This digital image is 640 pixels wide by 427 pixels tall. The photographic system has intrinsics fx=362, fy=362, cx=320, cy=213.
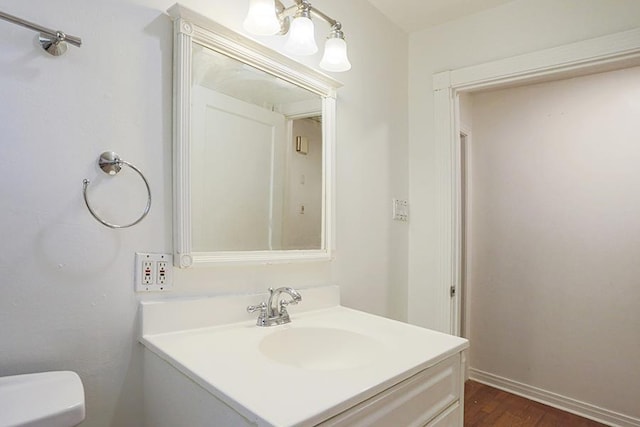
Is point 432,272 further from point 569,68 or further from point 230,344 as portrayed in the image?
point 230,344

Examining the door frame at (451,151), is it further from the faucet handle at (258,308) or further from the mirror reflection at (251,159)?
the faucet handle at (258,308)

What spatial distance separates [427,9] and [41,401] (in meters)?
2.07

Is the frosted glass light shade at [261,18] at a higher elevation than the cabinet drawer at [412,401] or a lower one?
higher

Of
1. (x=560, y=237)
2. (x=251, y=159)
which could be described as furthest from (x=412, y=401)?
(x=560, y=237)

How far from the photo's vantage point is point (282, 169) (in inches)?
53.9

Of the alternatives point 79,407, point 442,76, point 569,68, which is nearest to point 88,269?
point 79,407

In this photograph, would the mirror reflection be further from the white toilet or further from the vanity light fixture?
the white toilet

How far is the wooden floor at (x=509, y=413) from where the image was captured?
2.09 meters

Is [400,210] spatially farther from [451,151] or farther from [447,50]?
[447,50]

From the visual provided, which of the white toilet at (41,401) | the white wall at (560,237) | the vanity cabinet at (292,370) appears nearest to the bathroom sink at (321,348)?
the vanity cabinet at (292,370)

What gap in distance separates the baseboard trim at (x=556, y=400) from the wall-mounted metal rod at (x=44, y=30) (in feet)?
9.62

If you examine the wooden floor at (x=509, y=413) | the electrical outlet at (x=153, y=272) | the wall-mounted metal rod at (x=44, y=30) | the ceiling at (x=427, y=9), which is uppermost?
the ceiling at (x=427, y=9)

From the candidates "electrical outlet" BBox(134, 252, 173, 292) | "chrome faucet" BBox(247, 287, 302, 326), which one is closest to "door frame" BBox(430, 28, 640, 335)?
"chrome faucet" BBox(247, 287, 302, 326)

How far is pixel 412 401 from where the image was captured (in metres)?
0.87
